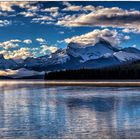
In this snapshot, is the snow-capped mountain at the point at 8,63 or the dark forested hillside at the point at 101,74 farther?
the snow-capped mountain at the point at 8,63

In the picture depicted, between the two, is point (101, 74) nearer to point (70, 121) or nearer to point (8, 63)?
point (8, 63)

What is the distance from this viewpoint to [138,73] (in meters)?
125

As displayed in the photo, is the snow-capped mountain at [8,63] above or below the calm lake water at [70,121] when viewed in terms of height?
below

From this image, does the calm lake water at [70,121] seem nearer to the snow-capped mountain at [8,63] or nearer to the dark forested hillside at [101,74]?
the dark forested hillside at [101,74]

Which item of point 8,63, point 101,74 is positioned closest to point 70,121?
point 101,74

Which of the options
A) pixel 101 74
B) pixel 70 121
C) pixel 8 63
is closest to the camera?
pixel 70 121

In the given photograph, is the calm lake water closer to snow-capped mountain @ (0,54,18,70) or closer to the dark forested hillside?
the dark forested hillside

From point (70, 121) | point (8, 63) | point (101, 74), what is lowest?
point (101, 74)

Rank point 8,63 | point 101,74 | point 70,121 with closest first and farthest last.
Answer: point 70,121
point 101,74
point 8,63

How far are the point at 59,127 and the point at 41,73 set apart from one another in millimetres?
154151

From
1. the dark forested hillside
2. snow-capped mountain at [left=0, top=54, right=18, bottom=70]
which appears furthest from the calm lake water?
snow-capped mountain at [left=0, top=54, right=18, bottom=70]

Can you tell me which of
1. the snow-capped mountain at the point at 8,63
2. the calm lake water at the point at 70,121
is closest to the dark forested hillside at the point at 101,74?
the snow-capped mountain at the point at 8,63

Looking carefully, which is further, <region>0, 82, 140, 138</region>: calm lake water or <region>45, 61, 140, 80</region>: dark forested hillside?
<region>45, 61, 140, 80</region>: dark forested hillside

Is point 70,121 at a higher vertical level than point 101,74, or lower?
higher
